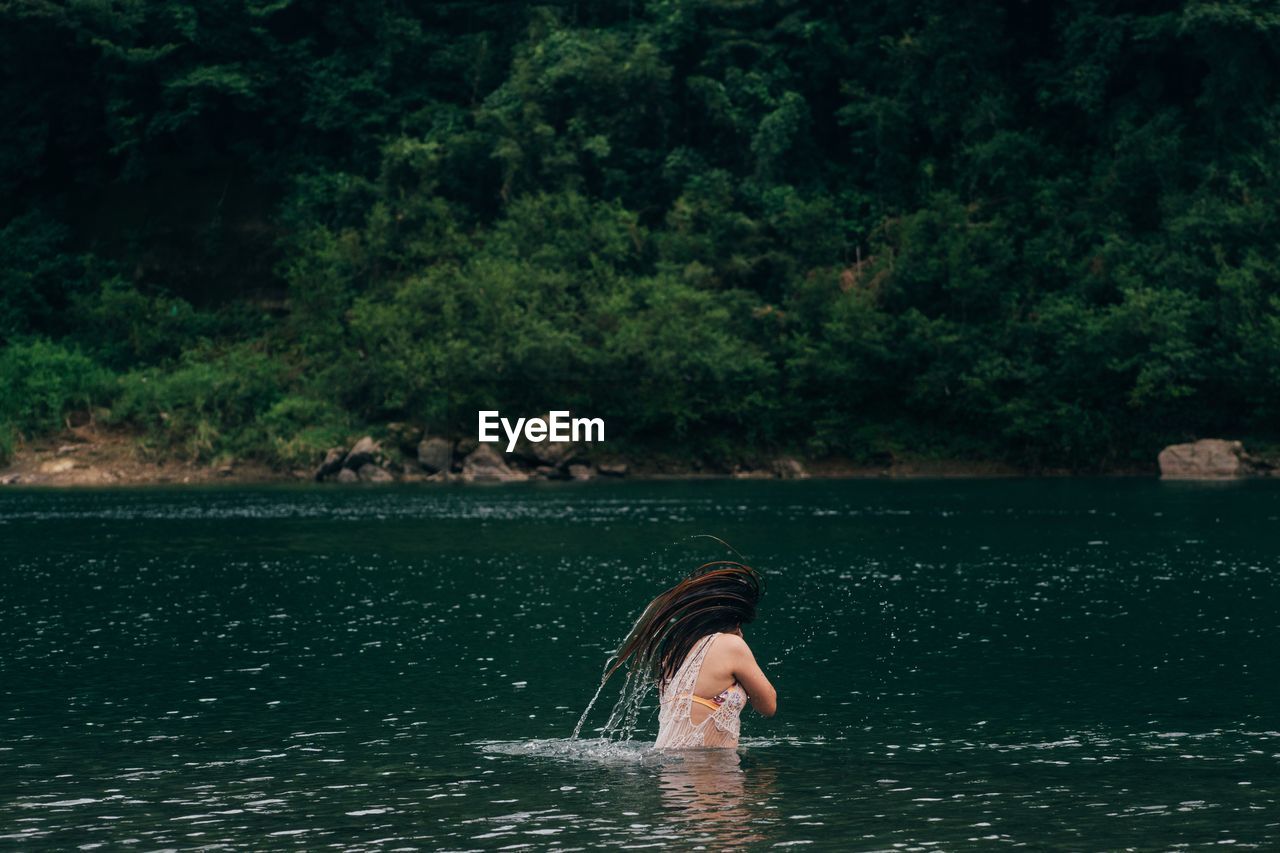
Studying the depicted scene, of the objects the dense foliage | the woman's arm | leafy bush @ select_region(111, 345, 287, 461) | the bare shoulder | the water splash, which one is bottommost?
the water splash

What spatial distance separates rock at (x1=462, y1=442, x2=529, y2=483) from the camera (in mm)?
88500

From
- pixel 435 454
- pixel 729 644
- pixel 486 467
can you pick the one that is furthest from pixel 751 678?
pixel 435 454

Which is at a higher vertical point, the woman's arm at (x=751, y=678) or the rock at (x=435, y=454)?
the woman's arm at (x=751, y=678)

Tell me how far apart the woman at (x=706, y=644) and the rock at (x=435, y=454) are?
72.0 m

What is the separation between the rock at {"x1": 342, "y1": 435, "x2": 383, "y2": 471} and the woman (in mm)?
72224

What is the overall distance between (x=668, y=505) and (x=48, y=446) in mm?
40545

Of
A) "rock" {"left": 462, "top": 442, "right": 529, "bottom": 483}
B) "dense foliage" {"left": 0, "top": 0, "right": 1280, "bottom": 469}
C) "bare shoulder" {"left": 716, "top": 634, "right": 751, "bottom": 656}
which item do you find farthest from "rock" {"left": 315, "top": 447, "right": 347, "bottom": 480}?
"bare shoulder" {"left": 716, "top": 634, "right": 751, "bottom": 656}

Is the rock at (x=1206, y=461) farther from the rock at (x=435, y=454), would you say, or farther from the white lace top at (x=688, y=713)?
the white lace top at (x=688, y=713)

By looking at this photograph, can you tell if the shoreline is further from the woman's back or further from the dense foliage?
the woman's back

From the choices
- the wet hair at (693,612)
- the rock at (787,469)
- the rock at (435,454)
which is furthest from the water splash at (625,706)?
the rock at (787,469)

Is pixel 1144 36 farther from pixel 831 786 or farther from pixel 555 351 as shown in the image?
pixel 831 786

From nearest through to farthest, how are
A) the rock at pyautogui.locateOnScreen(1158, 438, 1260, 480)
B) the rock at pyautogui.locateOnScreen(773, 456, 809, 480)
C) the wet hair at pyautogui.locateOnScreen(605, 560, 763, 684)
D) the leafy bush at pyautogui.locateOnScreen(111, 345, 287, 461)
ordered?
the wet hair at pyautogui.locateOnScreen(605, 560, 763, 684) → the rock at pyautogui.locateOnScreen(1158, 438, 1260, 480) → the rock at pyautogui.locateOnScreen(773, 456, 809, 480) → the leafy bush at pyautogui.locateOnScreen(111, 345, 287, 461)

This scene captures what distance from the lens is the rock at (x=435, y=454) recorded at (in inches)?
3484

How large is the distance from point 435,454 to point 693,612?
2876 inches
